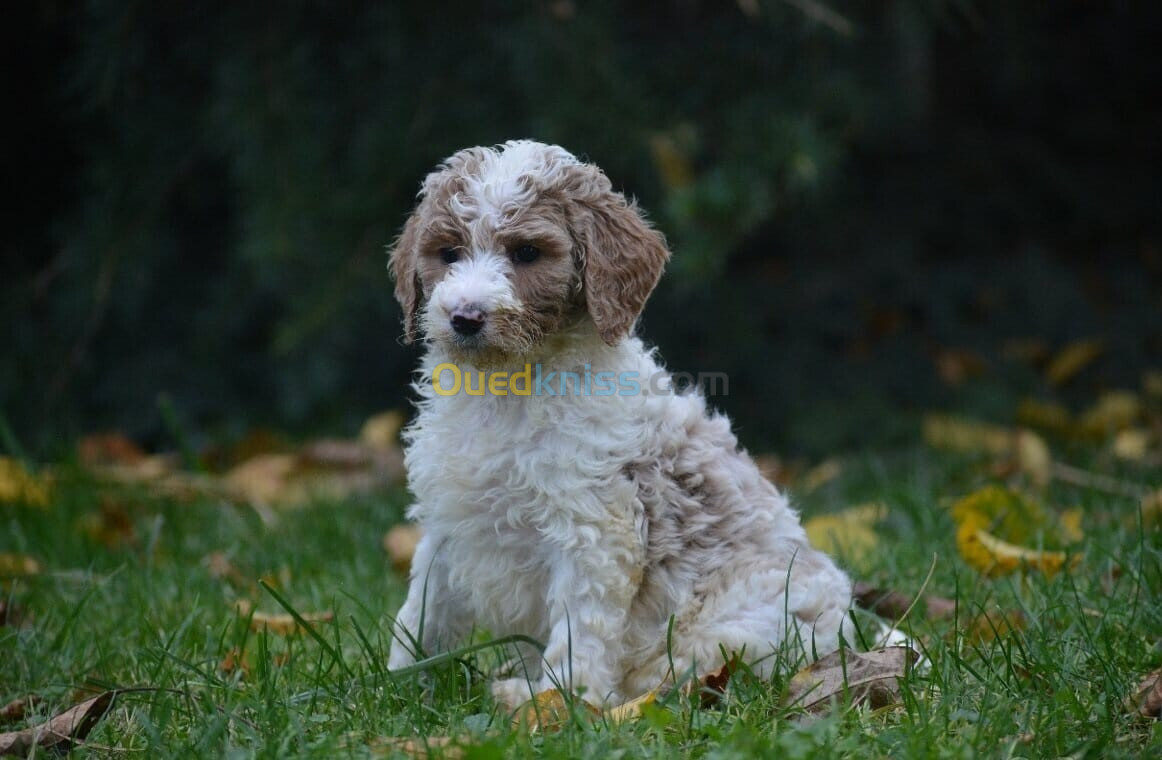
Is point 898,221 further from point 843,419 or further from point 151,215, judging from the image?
point 151,215

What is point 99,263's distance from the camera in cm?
646

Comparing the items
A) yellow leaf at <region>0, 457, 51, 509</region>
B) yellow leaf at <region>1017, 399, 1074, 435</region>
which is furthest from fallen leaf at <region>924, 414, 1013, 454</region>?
yellow leaf at <region>0, 457, 51, 509</region>

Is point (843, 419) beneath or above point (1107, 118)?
beneath

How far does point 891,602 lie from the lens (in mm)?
4367

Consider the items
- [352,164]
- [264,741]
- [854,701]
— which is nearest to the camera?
[264,741]

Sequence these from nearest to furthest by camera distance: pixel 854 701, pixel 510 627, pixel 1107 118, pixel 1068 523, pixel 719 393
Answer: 1. pixel 854 701
2. pixel 510 627
3. pixel 1068 523
4. pixel 719 393
5. pixel 1107 118

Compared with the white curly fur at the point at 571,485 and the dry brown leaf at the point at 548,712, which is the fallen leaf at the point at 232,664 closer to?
the white curly fur at the point at 571,485

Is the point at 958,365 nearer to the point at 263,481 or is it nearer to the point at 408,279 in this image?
the point at 263,481

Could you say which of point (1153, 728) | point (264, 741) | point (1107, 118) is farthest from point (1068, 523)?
point (1107, 118)

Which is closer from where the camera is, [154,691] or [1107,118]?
[154,691]

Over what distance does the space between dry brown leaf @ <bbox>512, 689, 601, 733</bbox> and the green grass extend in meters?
0.06

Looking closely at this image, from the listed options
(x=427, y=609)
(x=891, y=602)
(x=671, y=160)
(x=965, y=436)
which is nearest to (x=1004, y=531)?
(x=891, y=602)

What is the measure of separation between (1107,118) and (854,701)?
6.77 metres

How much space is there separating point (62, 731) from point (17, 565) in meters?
1.86
